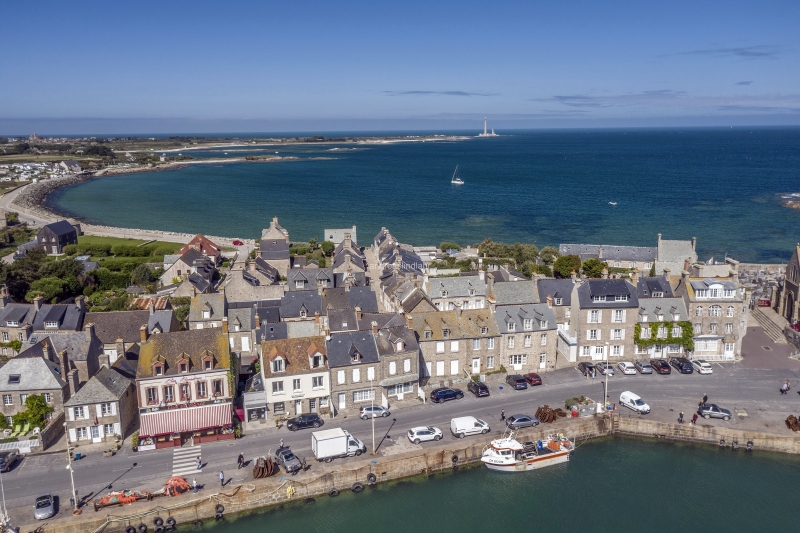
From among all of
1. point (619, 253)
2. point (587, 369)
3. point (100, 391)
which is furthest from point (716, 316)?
point (100, 391)

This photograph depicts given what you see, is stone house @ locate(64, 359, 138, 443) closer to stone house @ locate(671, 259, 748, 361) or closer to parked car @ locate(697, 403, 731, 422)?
parked car @ locate(697, 403, 731, 422)

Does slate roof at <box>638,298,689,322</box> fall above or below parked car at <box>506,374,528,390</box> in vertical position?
above

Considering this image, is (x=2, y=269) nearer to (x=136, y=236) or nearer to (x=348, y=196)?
(x=136, y=236)

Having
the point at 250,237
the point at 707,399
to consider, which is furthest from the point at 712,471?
the point at 250,237

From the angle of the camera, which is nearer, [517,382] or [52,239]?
[517,382]

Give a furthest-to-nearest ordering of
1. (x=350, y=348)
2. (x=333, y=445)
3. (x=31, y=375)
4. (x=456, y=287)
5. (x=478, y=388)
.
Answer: (x=456, y=287) < (x=478, y=388) < (x=350, y=348) < (x=31, y=375) < (x=333, y=445)

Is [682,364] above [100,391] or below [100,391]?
below

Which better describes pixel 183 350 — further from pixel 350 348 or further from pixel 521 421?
pixel 521 421

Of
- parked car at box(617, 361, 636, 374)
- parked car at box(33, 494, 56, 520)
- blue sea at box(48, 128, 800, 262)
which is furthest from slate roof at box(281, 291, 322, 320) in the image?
blue sea at box(48, 128, 800, 262)
